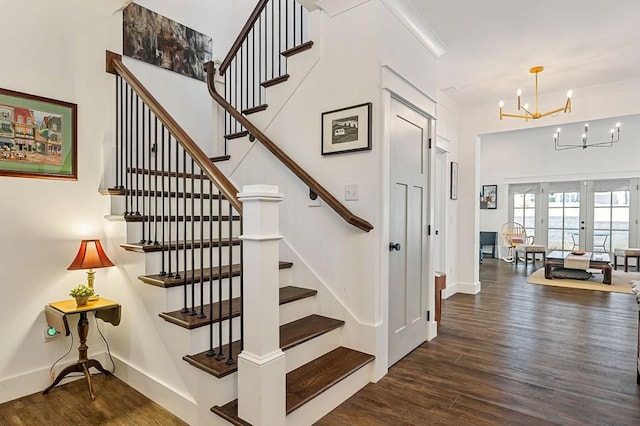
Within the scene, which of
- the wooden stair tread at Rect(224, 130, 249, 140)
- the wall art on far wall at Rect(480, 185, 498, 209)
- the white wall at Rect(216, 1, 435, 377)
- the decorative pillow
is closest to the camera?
the white wall at Rect(216, 1, 435, 377)

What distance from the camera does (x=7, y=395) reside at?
2.34 m

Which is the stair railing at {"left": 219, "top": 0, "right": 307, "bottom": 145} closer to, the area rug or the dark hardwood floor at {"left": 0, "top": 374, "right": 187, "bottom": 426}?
the dark hardwood floor at {"left": 0, "top": 374, "right": 187, "bottom": 426}

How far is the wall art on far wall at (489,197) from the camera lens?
10.0 meters

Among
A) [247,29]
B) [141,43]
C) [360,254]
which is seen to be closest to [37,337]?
[360,254]

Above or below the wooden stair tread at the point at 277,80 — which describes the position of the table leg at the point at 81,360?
below

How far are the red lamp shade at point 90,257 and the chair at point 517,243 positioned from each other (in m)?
8.77

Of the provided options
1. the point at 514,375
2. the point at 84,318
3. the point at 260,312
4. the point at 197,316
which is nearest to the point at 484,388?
the point at 514,375

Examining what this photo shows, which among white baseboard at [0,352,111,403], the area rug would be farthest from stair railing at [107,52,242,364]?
the area rug

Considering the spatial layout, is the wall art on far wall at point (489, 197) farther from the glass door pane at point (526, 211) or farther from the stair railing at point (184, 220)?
the stair railing at point (184, 220)

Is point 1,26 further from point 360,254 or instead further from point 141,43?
point 360,254

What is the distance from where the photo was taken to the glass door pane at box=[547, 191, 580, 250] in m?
8.98

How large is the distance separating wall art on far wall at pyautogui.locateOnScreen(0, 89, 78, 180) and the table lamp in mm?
581

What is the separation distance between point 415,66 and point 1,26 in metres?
3.08

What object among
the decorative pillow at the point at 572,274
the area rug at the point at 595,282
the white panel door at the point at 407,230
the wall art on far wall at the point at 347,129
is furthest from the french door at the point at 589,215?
the wall art on far wall at the point at 347,129
